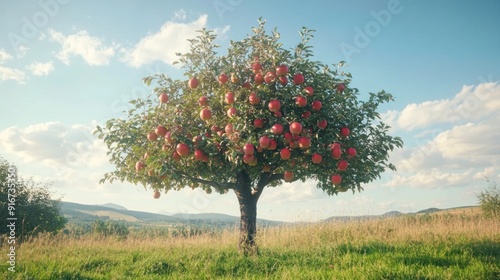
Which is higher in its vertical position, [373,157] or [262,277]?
[373,157]

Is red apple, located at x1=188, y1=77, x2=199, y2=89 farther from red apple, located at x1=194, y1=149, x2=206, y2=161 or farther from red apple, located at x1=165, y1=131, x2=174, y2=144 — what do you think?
red apple, located at x1=194, y1=149, x2=206, y2=161

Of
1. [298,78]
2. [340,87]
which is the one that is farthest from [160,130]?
[340,87]

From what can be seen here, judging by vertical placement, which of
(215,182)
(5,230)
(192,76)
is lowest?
(5,230)

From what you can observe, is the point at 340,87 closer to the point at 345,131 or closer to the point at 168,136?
the point at 345,131

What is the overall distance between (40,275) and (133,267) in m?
2.51

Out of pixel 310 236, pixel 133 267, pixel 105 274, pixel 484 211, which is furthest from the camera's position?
pixel 484 211

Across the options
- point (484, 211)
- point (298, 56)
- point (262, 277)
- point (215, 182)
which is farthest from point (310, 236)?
point (484, 211)

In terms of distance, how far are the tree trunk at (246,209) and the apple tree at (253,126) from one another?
11 cm

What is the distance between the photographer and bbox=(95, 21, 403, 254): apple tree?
888 centimetres

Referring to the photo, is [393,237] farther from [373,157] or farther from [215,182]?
[215,182]

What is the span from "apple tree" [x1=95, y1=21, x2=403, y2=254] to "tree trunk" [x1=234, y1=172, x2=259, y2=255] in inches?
4.3

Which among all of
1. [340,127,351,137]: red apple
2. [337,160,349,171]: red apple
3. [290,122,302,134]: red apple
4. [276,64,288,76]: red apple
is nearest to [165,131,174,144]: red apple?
[290,122,302,134]: red apple

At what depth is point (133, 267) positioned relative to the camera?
1017 cm

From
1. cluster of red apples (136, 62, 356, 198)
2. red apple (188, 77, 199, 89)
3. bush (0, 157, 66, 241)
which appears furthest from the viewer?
bush (0, 157, 66, 241)
